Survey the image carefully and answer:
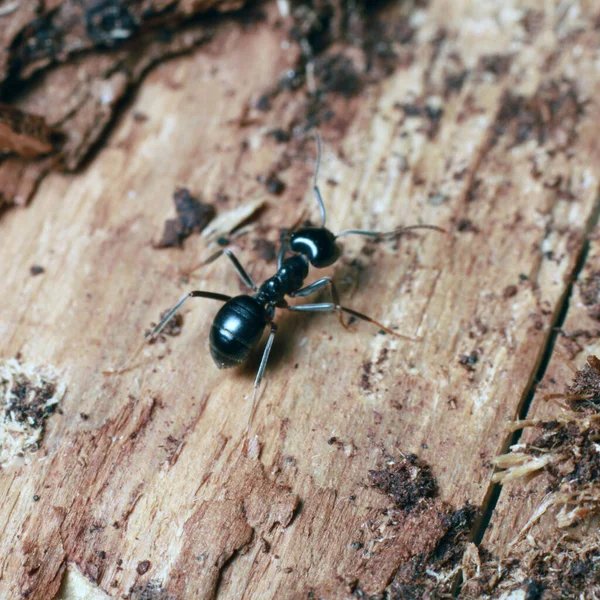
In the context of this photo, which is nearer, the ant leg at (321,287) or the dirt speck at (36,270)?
the ant leg at (321,287)

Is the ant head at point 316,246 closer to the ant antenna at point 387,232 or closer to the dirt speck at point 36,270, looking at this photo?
the ant antenna at point 387,232

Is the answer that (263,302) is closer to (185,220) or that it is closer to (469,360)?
(185,220)

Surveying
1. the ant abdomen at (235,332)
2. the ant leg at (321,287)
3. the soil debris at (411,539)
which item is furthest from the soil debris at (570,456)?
the ant abdomen at (235,332)

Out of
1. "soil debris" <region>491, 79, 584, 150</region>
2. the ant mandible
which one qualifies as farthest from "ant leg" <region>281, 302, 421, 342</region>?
"soil debris" <region>491, 79, 584, 150</region>

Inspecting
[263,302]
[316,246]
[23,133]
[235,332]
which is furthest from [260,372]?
[23,133]

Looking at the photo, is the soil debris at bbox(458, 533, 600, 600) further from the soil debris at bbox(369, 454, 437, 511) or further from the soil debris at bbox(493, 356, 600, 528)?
the soil debris at bbox(369, 454, 437, 511)

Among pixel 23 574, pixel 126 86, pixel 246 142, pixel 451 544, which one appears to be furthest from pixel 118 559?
pixel 126 86
